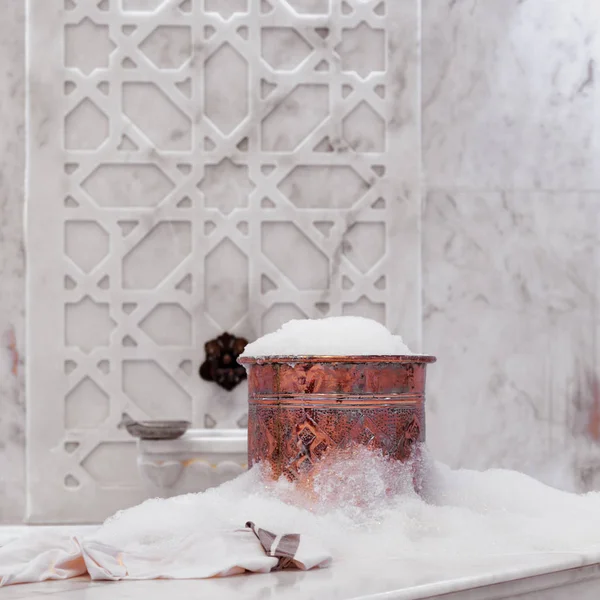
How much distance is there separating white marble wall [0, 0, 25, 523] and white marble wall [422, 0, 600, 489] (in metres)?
2.08

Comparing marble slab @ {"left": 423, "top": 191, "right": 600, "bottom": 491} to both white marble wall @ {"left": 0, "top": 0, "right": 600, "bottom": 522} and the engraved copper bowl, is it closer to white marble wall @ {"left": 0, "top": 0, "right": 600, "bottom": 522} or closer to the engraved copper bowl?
white marble wall @ {"left": 0, "top": 0, "right": 600, "bottom": 522}

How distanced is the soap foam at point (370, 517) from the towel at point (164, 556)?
0.06m

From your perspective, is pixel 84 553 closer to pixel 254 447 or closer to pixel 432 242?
pixel 254 447

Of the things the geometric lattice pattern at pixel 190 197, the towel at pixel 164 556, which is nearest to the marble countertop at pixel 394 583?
the towel at pixel 164 556

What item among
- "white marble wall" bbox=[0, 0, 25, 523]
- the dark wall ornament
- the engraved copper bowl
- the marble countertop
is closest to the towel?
the marble countertop

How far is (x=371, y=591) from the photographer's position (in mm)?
1176

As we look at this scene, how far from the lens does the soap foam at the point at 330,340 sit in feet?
5.91

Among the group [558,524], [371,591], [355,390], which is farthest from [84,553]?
[558,524]

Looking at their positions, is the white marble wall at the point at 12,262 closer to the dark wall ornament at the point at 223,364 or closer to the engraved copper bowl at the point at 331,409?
the dark wall ornament at the point at 223,364

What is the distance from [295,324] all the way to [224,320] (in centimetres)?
257

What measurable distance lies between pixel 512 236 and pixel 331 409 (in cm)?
307

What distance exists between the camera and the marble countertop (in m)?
1.19

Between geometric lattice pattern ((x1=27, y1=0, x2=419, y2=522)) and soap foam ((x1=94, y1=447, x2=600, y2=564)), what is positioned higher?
geometric lattice pattern ((x1=27, y1=0, x2=419, y2=522))

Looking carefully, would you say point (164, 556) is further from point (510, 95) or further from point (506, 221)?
point (510, 95)
